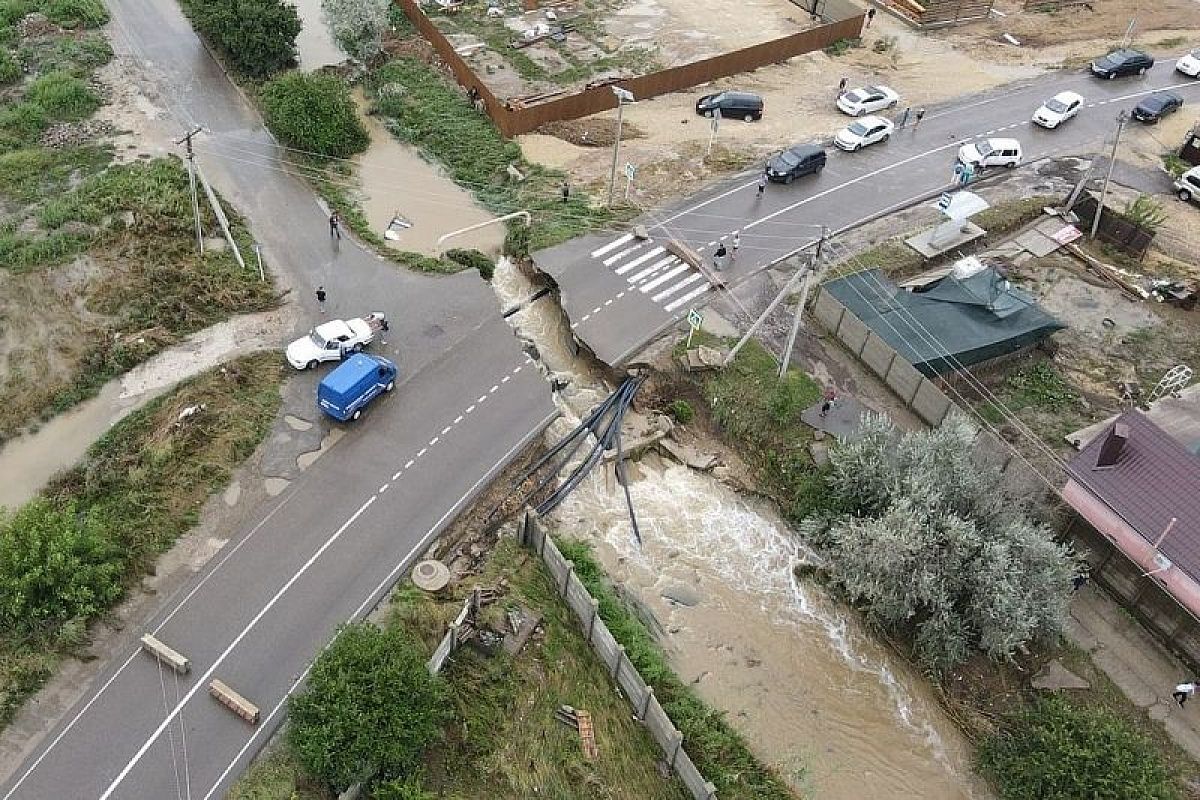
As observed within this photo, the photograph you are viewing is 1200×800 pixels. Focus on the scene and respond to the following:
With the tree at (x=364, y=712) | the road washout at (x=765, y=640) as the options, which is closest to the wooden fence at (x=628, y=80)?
the road washout at (x=765, y=640)

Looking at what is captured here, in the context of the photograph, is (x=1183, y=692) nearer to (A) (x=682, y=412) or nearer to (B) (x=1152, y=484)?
(B) (x=1152, y=484)

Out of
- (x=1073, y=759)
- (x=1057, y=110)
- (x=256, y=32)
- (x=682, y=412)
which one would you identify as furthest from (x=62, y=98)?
(x=1057, y=110)

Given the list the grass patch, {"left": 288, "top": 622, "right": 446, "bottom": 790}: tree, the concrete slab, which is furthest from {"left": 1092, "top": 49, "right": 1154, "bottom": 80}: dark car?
{"left": 288, "top": 622, "right": 446, "bottom": 790}: tree

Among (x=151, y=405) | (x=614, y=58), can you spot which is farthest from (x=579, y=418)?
(x=614, y=58)

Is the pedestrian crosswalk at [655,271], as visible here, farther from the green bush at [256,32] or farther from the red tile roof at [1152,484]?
the green bush at [256,32]

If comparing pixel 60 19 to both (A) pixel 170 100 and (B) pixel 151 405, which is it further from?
(B) pixel 151 405
